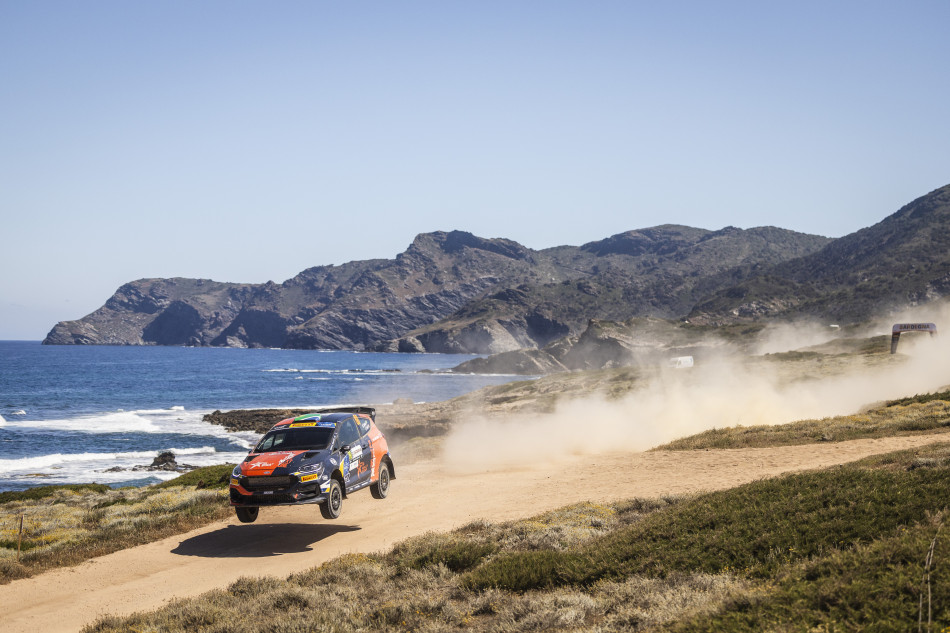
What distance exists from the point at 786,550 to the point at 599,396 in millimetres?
44250

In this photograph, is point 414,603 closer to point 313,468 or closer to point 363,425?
point 313,468

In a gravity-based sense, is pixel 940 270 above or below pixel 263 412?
above

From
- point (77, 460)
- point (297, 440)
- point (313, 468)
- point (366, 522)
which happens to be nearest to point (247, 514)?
point (297, 440)

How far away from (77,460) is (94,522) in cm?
3744

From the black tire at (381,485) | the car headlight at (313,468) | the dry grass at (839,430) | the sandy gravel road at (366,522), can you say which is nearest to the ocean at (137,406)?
the sandy gravel road at (366,522)

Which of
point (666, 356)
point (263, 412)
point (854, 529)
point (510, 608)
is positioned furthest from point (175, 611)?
point (666, 356)

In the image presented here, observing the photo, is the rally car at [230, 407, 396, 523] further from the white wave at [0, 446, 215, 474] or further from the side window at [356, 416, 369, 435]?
the white wave at [0, 446, 215, 474]

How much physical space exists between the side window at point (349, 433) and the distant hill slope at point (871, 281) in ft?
392

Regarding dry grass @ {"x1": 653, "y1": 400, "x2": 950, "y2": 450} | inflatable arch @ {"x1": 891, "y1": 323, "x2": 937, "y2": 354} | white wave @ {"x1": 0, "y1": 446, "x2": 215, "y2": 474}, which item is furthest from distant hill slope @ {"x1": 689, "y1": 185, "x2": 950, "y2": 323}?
white wave @ {"x1": 0, "y1": 446, "x2": 215, "y2": 474}

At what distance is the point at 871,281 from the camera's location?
13325 cm

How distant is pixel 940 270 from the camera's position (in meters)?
122

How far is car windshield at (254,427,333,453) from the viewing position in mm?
15266

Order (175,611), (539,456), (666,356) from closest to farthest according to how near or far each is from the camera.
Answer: (175,611) → (539,456) → (666,356)

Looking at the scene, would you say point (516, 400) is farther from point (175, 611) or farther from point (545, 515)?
point (175, 611)
